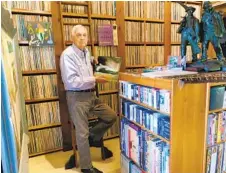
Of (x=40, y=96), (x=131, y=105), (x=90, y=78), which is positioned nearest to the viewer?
(x=131, y=105)

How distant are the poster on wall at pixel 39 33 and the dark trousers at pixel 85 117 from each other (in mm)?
720

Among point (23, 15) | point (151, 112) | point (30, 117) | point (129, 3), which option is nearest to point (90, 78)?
point (151, 112)

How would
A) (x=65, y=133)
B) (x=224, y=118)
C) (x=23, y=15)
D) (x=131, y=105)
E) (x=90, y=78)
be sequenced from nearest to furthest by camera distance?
(x=224, y=118) → (x=131, y=105) → (x=90, y=78) → (x=23, y=15) → (x=65, y=133)

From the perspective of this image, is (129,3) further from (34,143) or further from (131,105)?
(34,143)

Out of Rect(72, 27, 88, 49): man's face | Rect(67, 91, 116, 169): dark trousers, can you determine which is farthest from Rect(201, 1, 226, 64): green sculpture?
Rect(67, 91, 116, 169): dark trousers

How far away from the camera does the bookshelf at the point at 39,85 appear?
2146 millimetres

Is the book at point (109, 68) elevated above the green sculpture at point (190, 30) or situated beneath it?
situated beneath

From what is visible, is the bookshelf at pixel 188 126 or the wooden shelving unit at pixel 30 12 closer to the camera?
the bookshelf at pixel 188 126

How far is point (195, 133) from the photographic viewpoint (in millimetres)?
1213

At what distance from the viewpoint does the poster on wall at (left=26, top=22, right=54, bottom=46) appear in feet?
7.05

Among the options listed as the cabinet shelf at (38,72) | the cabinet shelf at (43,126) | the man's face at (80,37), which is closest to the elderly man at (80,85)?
the man's face at (80,37)

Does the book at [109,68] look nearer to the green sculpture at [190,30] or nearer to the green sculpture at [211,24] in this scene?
the green sculpture at [190,30]

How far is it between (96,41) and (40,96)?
101 centimetres

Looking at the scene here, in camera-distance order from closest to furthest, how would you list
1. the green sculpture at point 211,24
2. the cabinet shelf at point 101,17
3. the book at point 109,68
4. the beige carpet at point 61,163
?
1. the green sculpture at point 211,24
2. the book at point 109,68
3. the beige carpet at point 61,163
4. the cabinet shelf at point 101,17
